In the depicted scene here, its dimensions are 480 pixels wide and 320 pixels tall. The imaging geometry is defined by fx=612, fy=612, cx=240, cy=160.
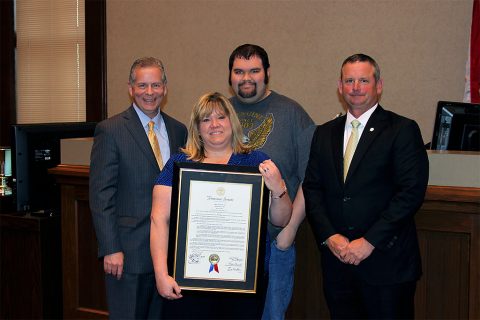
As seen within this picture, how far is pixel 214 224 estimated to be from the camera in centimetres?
227

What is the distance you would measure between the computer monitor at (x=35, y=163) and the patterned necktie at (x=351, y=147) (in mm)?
2160

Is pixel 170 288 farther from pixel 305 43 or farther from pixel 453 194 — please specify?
pixel 305 43

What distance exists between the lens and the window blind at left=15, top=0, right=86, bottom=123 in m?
6.54

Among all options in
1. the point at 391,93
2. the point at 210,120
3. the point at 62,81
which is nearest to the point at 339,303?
the point at 210,120

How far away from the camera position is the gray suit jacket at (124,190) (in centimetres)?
266

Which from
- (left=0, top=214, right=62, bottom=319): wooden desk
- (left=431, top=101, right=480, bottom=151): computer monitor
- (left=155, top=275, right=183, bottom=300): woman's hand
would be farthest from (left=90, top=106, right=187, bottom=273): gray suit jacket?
(left=431, top=101, right=480, bottom=151): computer monitor

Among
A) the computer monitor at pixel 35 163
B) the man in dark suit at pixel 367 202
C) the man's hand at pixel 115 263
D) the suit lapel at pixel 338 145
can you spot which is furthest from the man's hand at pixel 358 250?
the computer monitor at pixel 35 163

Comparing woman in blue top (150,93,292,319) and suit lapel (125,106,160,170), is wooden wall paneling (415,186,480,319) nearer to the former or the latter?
woman in blue top (150,93,292,319)

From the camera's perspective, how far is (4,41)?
6.89 metres

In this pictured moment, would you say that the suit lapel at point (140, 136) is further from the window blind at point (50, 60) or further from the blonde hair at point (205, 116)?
the window blind at point (50, 60)

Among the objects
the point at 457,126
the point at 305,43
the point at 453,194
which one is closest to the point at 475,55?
the point at 305,43

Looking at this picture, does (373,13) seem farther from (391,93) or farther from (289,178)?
(289,178)

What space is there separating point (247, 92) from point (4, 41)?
498 cm

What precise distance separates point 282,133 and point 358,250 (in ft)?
2.18
